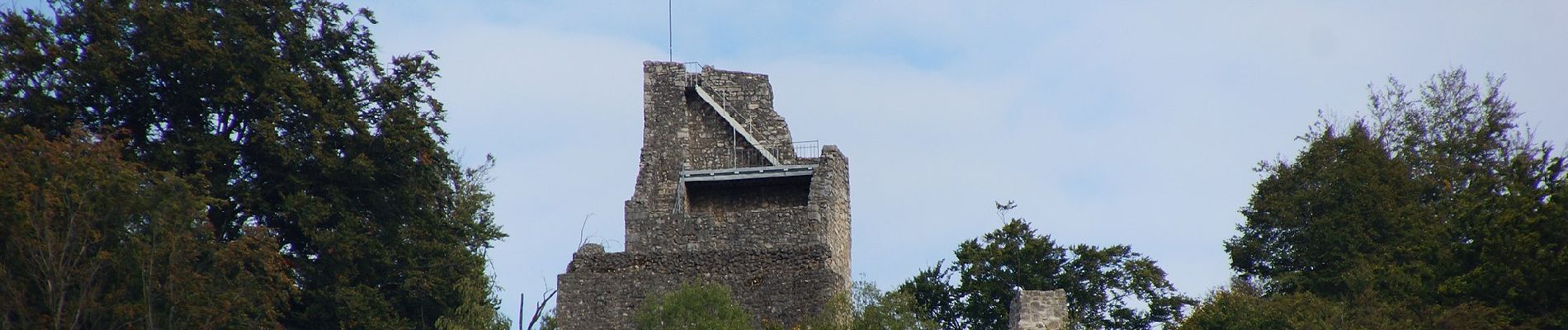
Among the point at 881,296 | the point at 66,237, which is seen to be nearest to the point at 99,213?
the point at 66,237

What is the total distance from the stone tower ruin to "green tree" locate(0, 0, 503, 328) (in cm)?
254

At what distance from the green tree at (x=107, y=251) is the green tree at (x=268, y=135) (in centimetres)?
229

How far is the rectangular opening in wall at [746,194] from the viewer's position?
3925 cm

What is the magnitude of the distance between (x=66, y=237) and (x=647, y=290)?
8771 mm

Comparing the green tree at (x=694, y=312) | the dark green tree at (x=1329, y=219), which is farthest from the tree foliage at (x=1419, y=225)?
the green tree at (x=694, y=312)

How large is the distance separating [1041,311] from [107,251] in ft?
43.4

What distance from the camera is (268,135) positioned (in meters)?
35.6

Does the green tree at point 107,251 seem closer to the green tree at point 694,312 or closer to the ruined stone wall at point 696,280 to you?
the ruined stone wall at point 696,280

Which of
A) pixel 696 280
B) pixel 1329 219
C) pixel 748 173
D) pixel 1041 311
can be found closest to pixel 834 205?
pixel 748 173

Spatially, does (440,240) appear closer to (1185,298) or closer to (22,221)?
(22,221)

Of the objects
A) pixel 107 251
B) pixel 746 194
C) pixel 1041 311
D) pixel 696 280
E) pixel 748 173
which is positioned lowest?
pixel 1041 311

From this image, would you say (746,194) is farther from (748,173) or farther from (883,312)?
(883,312)

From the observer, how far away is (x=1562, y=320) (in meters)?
29.8

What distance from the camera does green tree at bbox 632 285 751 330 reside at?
32.2 m
